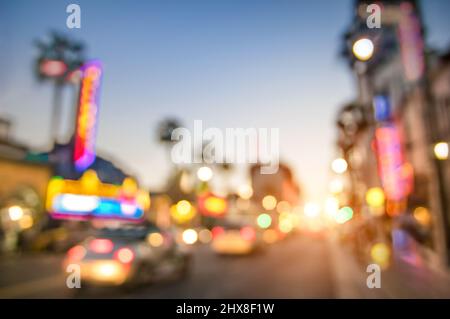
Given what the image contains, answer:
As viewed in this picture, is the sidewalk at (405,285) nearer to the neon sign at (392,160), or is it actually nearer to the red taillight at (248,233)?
the red taillight at (248,233)

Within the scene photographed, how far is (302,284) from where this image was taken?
35.4 ft

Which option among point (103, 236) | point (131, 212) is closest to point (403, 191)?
point (103, 236)

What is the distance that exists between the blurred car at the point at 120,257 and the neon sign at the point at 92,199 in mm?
19892

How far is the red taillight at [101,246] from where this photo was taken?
31.4 ft

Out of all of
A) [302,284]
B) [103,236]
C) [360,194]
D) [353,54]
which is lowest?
[302,284]

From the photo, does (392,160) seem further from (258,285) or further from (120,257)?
(120,257)

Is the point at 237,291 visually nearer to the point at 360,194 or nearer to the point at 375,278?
the point at 375,278

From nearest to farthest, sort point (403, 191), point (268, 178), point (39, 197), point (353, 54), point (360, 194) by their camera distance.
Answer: point (353, 54), point (360, 194), point (403, 191), point (39, 197), point (268, 178)

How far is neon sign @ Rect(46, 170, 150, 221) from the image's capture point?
29.3m

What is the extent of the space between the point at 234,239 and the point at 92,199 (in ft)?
58.7

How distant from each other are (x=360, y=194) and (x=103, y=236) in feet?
50.7

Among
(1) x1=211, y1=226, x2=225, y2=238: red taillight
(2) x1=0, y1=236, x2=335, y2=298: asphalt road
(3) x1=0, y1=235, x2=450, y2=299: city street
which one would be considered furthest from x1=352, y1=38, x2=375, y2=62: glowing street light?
(1) x1=211, y1=226, x2=225, y2=238: red taillight

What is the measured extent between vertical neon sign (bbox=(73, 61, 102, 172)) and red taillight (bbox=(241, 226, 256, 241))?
15463mm

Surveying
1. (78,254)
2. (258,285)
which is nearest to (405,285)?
(258,285)
